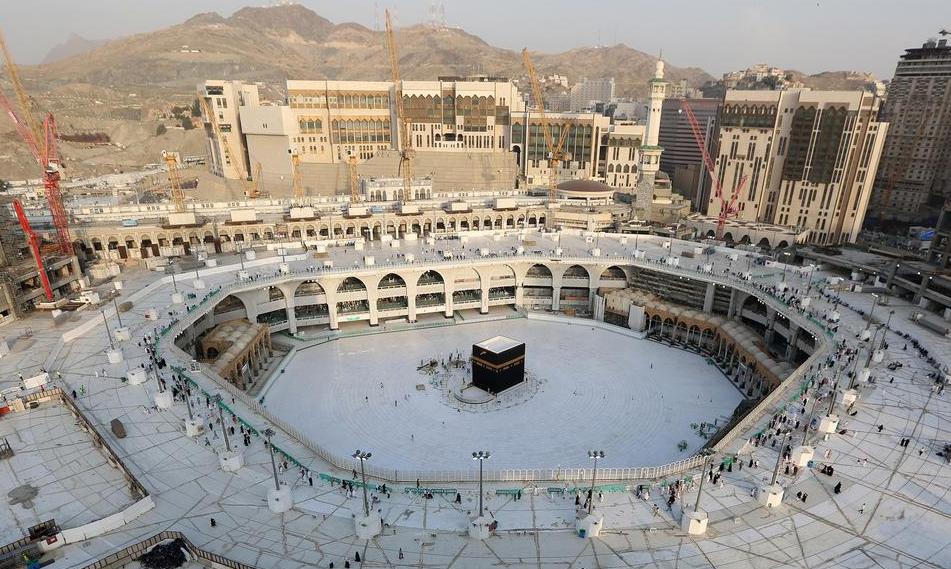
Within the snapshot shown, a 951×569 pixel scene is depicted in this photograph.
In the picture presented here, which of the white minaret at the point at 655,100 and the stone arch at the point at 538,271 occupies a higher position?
the white minaret at the point at 655,100

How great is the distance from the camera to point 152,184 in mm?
121125

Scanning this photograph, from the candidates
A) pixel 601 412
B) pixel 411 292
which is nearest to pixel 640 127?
pixel 411 292

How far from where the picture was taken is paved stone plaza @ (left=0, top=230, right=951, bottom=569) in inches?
982

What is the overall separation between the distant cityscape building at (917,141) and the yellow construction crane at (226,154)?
16119 centimetres

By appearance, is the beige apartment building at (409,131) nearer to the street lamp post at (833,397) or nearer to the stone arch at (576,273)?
the stone arch at (576,273)

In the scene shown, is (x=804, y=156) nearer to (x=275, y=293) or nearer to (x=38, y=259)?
(x=275, y=293)

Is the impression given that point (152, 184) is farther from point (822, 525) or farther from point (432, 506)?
point (822, 525)

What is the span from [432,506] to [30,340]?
4430cm

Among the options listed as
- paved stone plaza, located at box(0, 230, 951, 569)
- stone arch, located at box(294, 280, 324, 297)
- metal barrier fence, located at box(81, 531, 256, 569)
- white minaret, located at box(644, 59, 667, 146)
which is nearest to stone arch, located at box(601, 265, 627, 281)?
paved stone plaza, located at box(0, 230, 951, 569)

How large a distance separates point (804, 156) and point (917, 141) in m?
51.7

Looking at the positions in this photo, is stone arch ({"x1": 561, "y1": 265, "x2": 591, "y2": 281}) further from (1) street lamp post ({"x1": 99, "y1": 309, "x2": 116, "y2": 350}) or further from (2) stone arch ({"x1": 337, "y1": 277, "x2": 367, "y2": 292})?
(1) street lamp post ({"x1": 99, "y1": 309, "x2": 116, "y2": 350})

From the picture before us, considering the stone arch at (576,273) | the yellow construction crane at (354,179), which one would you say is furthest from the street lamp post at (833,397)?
the yellow construction crane at (354,179)

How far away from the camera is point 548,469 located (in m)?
35.6

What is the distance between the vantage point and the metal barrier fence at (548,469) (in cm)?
3086
